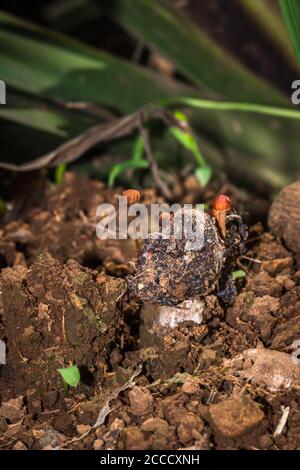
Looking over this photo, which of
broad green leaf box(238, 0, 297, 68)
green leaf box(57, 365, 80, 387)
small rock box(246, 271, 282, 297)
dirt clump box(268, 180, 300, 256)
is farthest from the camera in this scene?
broad green leaf box(238, 0, 297, 68)

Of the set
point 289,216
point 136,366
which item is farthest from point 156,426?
point 289,216

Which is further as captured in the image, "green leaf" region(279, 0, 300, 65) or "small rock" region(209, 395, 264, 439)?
"green leaf" region(279, 0, 300, 65)

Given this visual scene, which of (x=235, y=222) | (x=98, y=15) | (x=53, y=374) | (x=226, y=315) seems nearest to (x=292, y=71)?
(x=98, y=15)

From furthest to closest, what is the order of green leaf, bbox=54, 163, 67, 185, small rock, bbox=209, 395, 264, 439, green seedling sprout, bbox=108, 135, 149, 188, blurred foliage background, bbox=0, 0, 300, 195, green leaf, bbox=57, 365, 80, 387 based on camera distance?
blurred foliage background, bbox=0, 0, 300, 195 < green leaf, bbox=54, 163, 67, 185 < green seedling sprout, bbox=108, 135, 149, 188 < green leaf, bbox=57, 365, 80, 387 < small rock, bbox=209, 395, 264, 439

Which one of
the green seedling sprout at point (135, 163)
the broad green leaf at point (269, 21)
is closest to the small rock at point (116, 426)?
the green seedling sprout at point (135, 163)

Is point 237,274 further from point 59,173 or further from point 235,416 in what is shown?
point 59,173

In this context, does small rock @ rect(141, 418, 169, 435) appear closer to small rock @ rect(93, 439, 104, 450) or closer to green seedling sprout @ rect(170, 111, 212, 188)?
small rock @ rect(93, 439, 104, 450)

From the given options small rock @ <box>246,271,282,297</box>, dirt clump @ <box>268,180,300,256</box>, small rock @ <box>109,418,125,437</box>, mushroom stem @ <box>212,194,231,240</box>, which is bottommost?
small rock @ <box>109,418,125,437</box>

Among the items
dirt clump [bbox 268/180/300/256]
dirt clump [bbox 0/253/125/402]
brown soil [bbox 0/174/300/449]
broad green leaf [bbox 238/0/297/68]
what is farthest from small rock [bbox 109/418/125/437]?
broad green leaf [bbox 238/0/297/68]
